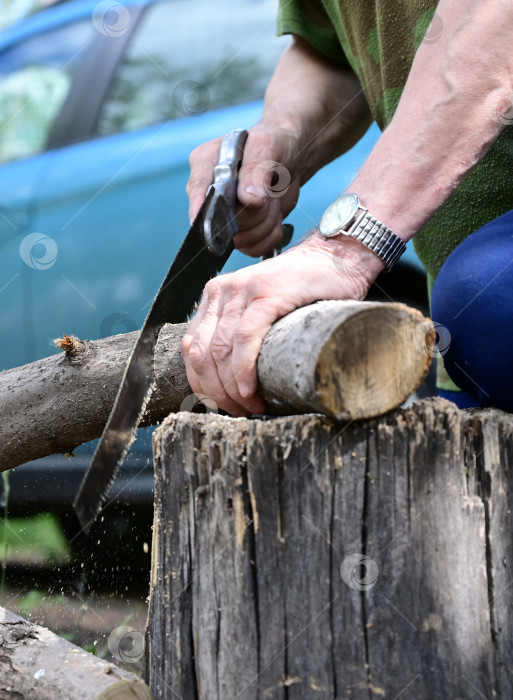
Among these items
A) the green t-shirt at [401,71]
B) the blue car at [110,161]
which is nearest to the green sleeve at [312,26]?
the green t-shirt at [401,71]

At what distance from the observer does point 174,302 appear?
1670 mm

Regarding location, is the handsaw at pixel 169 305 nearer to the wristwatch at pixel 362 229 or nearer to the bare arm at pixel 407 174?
the bare arm at pixel 407 174

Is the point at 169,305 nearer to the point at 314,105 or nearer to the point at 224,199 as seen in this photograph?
the point at 224,199

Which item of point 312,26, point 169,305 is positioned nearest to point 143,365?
point 169,305

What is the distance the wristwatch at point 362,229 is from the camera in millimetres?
1427

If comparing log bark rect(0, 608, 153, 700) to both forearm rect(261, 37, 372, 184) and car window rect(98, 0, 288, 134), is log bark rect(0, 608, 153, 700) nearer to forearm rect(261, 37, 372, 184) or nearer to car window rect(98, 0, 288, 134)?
forearm rect(261, 37, 372, 184)

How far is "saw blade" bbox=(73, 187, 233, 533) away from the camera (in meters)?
1.37

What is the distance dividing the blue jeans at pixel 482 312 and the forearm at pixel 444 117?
0.14m

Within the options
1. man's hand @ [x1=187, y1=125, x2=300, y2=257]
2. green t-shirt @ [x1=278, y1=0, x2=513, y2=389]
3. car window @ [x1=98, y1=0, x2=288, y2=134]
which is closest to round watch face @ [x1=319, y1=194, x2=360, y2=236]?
man's hand @ [x1=187, y1=125, x2=300, y2=257]

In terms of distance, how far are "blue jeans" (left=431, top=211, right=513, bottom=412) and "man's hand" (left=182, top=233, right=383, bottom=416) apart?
0.18 metres

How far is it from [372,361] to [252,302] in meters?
0.28

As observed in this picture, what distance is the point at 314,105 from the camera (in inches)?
95.9

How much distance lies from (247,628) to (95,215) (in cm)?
192

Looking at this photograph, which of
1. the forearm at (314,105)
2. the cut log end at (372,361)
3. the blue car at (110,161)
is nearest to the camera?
the cut log end at (372,361)
